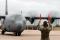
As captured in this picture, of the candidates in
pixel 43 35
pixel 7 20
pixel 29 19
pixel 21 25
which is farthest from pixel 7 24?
pixel 43 35

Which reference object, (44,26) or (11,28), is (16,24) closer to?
(11,28)

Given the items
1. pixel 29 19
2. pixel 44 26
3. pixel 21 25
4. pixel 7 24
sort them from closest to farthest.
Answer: pixel 44 26 < pixel 21 25 < pixel 7 24 < pixel 29 19

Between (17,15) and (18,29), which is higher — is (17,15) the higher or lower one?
the higher one

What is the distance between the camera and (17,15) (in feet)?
88.1

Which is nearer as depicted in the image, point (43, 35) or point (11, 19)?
point (43, 35)

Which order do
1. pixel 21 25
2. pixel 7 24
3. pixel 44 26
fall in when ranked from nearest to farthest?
pixel 44 26, pixel 21 25, pixel 7 24

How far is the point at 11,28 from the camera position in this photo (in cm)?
2612

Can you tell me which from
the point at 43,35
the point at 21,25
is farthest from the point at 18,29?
the point at 43,35

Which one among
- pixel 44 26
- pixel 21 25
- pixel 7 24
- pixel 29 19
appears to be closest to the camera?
pixel 44 26

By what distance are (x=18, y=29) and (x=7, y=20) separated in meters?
2.65

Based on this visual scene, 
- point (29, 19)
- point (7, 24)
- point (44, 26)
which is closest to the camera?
point (44, 26)

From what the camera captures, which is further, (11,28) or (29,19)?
(29,19)

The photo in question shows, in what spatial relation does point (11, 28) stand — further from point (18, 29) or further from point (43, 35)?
point (43, 35)

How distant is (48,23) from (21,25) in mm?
12406
